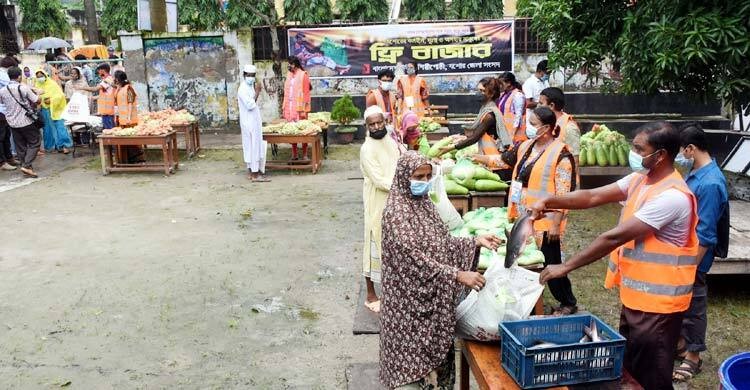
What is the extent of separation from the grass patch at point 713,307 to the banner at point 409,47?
365 inches

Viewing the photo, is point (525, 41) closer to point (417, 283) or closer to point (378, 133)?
point (378, 133)

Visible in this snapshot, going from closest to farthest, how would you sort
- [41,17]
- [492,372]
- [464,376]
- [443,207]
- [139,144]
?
1. [492,372]
2. [464,376]
3. [443,207]
4. [139,144]
5. [41,17]

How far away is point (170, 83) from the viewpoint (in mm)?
16641

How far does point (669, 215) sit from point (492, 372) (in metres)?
1.19

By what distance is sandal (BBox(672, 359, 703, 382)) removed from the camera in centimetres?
448

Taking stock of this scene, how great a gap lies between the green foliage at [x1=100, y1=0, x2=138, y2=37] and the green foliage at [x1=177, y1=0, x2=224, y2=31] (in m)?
4.77

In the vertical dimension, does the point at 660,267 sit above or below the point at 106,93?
below

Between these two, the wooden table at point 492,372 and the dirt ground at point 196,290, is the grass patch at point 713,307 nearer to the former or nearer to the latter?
the dirt ground at point 196,290

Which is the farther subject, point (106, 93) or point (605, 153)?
point (106, 93)

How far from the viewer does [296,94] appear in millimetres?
12641

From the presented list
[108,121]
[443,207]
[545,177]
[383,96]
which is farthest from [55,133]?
[545,177]

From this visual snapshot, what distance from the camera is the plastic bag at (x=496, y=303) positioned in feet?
10.9

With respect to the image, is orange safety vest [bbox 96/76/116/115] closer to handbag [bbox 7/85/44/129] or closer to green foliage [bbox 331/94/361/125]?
handbag [bbox 7/85/44/129]

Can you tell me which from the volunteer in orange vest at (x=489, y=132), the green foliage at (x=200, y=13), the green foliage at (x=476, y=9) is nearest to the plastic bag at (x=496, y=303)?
Answer: the volunteer in orange vest at (x=489, y=132)
